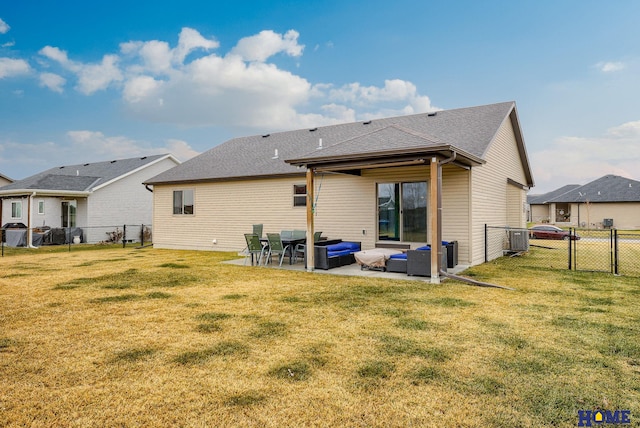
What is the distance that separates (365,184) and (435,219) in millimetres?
4286

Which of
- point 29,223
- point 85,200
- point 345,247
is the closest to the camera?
point 345,247

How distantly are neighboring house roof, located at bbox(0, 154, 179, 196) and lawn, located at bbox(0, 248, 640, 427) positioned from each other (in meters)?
14.5

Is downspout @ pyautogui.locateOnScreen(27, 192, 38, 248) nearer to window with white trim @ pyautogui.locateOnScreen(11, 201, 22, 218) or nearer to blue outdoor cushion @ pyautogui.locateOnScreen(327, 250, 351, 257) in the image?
window with white trim @ pyautogui.locateOnScreen(11, 201, 22, 218)

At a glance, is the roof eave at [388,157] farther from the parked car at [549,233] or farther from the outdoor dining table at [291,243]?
the parked car at [549,233]

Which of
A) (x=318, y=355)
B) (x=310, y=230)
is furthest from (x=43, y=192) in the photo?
(x=318, y=355)

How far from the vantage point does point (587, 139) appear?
25.4 meters

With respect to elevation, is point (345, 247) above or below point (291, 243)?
below

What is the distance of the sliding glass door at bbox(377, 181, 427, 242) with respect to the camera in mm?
11000

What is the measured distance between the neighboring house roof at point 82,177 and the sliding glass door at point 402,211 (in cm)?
1714

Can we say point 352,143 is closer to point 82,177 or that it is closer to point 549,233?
point 549,233

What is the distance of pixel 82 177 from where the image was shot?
22.0 metres

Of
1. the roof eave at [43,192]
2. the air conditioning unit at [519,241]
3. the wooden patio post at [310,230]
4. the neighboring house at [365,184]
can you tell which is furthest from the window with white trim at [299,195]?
the roof eave at [43,192]

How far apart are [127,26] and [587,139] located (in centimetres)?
2839

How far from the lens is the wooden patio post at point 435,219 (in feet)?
26.1
